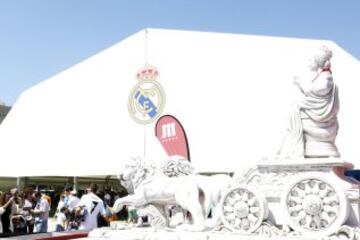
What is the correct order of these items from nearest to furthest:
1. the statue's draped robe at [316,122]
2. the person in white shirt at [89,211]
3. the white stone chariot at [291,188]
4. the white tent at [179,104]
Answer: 1. the white stone chariot at [291,188]
2. the statue's draped robe at [316,122]
3. the person in white shirt at [89,211]
4. the white tent at [179,104]

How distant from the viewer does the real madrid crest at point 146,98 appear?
20.9 meters

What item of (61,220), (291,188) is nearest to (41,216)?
(61,220)

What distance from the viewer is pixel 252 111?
18.6m

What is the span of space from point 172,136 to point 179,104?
1264mm

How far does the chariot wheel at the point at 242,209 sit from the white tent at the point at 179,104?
963 centimetres

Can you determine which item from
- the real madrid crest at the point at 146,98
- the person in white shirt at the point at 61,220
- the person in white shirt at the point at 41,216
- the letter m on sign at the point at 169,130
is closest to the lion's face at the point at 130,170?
the person in white shirt at the point at 61,220

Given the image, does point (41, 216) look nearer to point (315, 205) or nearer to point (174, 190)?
point (174, 190)

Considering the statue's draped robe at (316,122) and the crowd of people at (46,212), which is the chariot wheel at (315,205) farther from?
the crowd of people at (46,212)

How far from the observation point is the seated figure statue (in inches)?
269

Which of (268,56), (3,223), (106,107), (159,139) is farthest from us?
(106,107)

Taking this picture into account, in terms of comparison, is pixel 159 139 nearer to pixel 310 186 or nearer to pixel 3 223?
pixel 3 223

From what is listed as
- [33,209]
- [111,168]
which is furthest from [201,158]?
[33,209]

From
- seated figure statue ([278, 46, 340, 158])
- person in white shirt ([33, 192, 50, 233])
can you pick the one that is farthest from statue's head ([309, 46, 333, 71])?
person in white shirt ([33, 192, 50, 233])

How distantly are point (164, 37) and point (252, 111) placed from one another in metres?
4.99
